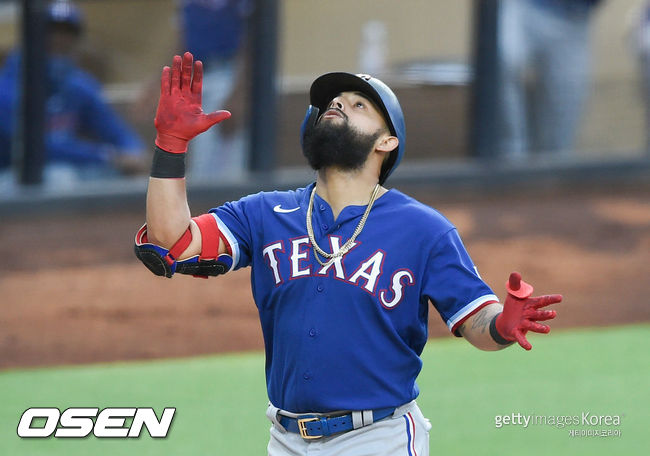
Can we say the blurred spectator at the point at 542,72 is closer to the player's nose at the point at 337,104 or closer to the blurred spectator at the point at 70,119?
the blurred spectator at the point at 70,119

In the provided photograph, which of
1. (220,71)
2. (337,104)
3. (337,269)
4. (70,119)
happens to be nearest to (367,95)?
(337,104)

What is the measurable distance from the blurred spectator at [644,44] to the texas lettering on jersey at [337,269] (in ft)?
22.8

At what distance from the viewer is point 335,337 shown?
9.49ft

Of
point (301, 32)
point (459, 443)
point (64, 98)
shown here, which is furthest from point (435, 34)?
point (459, 443)

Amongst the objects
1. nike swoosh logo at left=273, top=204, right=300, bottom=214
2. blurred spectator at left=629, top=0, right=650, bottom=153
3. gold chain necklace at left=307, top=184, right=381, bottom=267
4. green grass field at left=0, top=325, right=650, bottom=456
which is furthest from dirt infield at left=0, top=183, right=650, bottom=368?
gold chain necklace at left=307, top=184, right=381, bottom=267

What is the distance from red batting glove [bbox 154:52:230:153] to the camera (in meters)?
2.88

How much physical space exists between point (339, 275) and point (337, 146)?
1.24ft

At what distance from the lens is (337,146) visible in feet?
9.82

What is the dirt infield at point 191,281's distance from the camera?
6.30m

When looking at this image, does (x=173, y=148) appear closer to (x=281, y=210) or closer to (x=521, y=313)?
(x=281, y=210)

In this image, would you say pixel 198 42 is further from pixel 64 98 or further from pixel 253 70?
pixel 64 98

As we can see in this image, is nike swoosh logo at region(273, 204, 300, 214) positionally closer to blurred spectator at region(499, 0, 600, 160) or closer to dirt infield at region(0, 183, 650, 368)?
dirt infield at region(0, 183, 650, 368)

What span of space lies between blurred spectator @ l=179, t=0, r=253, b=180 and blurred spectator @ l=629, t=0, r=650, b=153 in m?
3.54

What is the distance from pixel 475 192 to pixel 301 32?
2.00m
